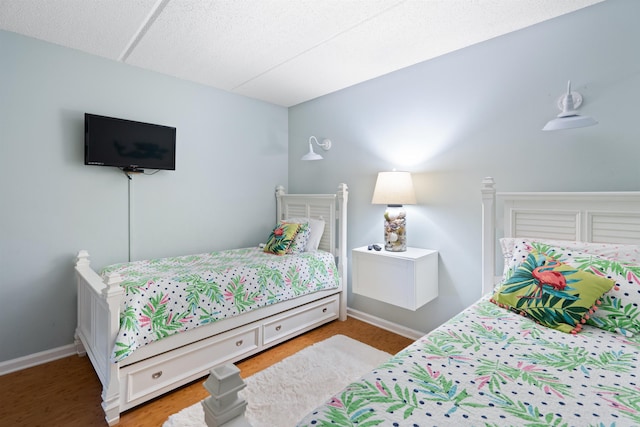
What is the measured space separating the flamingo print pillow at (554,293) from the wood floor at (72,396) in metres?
1.34

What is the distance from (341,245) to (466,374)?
225 centimetres

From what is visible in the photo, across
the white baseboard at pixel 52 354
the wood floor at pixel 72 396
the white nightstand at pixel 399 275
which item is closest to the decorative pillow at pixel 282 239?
the white nightstand at pixel 399 275

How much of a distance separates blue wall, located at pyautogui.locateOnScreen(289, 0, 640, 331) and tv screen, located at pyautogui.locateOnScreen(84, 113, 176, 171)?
5.47ft

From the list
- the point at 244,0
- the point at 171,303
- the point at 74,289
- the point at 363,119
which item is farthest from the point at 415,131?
the point at 74,289

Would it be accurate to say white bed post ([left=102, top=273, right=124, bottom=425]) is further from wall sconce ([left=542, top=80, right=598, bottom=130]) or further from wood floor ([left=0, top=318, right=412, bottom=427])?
wall sconce ([left=542, top=80, right=598, bottom=130])

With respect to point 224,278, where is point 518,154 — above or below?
above

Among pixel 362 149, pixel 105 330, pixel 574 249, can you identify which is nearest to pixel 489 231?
pixel 574 249

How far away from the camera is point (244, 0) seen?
1855 millimetres

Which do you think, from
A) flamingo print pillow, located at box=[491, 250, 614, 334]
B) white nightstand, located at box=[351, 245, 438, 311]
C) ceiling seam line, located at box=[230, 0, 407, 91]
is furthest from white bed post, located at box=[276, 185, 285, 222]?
flamingo print pillow, located at box=[491, 250, 614, 334]

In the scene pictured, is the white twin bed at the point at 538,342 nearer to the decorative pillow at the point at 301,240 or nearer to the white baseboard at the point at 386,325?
the white baseboard at the point at 386,325

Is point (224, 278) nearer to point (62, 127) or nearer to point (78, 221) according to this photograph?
point (78, 221)

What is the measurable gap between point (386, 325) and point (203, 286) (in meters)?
1.80

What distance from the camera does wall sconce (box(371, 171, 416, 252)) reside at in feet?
8.59

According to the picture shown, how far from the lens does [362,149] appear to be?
319 cm
